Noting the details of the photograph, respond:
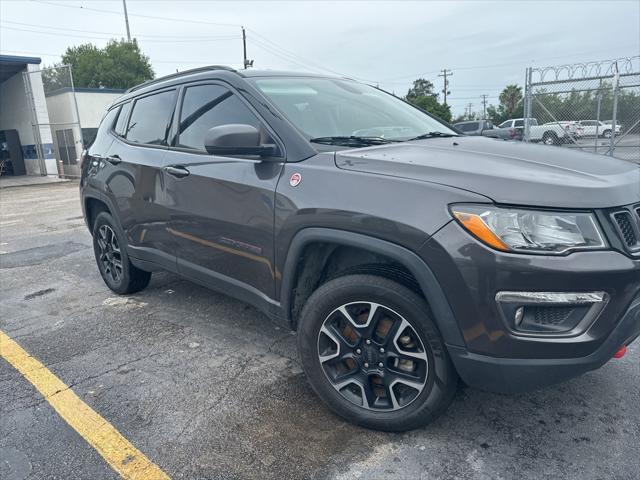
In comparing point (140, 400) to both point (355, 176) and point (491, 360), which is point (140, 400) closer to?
point (355, 176)

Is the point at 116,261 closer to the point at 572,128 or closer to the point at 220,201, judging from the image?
the point at 220,201

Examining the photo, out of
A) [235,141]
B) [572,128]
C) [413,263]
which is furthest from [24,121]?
[413,263]

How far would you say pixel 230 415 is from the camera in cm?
261

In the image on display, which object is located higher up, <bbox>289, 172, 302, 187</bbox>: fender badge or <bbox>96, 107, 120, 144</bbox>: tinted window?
<bbox>96, 107, 120, 144</bbox>: tinted window

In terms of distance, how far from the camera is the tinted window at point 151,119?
3.68m

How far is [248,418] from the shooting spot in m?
2.58

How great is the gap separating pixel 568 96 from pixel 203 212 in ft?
32.2

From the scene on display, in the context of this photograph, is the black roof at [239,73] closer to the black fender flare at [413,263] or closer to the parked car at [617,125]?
the black fender flare at [413,263]

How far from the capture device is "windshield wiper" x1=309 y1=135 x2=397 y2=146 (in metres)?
2.72

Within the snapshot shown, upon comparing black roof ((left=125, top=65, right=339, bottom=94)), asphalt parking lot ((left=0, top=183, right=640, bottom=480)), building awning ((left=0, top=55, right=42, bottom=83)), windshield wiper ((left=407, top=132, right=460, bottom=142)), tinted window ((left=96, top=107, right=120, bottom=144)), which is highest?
building awning ((left=0, top=55, right=42, bottom=83))

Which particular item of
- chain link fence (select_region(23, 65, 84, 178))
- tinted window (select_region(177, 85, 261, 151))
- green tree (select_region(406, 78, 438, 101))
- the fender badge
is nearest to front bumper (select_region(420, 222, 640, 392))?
the fender badge

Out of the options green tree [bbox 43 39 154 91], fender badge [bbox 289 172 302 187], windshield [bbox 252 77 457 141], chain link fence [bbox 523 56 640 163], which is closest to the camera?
fender badge [bbox 289 172 302 187]

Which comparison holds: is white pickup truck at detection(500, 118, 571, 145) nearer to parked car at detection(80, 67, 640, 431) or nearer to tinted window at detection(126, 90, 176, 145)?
parked car at detection(80, 67, 640, 431)

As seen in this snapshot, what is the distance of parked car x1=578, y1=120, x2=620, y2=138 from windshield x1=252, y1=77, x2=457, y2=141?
848 centimetres
